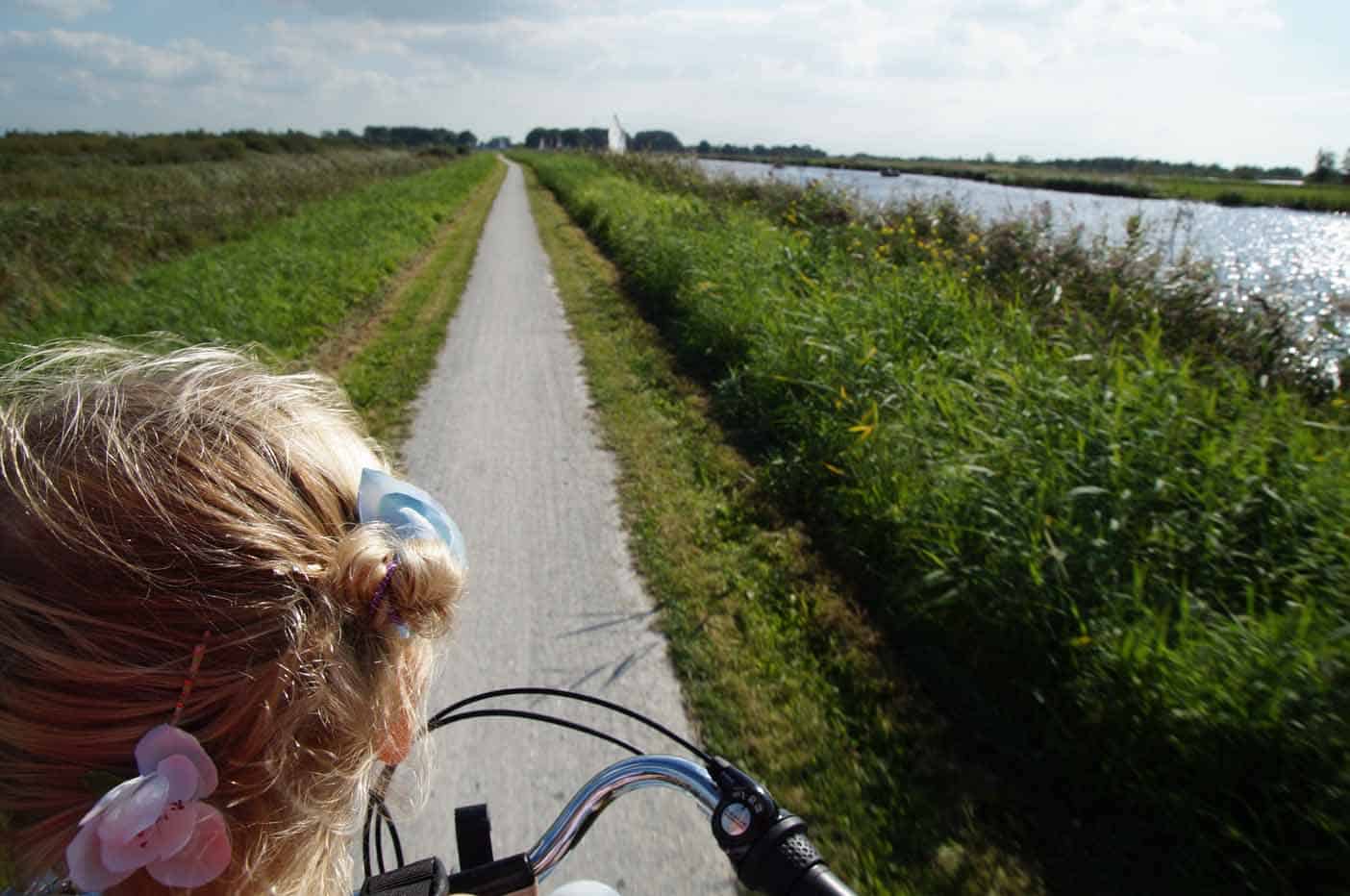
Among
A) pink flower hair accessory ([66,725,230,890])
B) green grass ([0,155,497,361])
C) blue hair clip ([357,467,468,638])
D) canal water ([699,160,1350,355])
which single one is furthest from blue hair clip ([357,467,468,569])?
canal water ([699,160,1350,355])

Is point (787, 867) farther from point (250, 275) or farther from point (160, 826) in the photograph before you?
point (250, 275)

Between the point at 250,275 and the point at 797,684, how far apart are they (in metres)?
9.26

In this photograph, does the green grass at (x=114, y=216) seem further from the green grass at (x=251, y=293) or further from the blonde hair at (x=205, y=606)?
the blonde hair at (x=205, y=606)

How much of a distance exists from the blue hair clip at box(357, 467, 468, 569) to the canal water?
4.77 meters

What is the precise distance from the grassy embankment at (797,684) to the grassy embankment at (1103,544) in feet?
0.56

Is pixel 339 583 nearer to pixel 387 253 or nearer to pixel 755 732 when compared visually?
pixel 755 732

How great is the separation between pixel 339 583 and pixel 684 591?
295 centimetres

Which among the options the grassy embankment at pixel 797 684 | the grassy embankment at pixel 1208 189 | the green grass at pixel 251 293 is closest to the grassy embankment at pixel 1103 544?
the grassy embankment at pixel 797 684

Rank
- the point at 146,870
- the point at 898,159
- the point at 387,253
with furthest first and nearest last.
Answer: the point at 898,159 < the point at 387,253 < the point at 146,870

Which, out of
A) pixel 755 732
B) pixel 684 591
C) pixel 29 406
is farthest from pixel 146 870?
pixel 684 591

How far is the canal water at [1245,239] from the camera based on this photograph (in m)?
4.54

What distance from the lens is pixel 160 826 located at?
2.70ft

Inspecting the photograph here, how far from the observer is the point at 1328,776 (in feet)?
6.68

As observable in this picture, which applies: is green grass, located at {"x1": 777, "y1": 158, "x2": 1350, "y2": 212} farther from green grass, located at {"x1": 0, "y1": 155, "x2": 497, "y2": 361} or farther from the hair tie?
green grass, located at {"x1": 0, "y1": 155, "x2": 497, "y2": 361}
